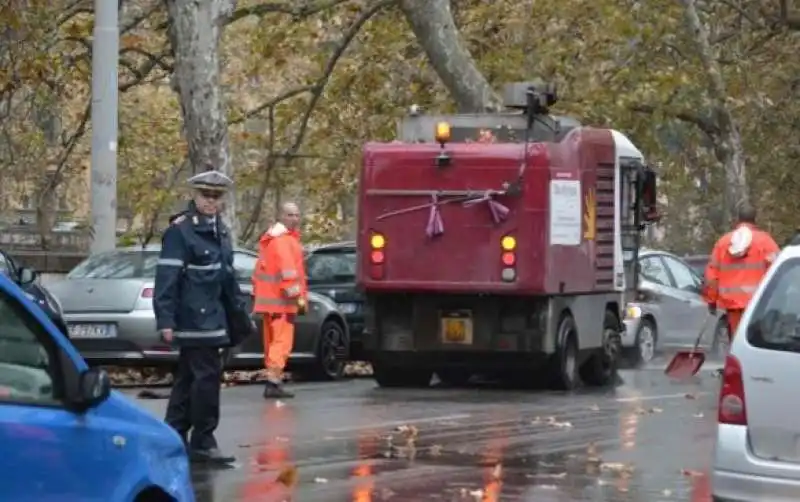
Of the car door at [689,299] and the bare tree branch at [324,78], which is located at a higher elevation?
the bare tree branch at [324,78]

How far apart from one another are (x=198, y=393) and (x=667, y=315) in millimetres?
14100

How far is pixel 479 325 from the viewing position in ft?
62.3

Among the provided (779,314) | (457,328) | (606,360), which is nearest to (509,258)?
(457,328)

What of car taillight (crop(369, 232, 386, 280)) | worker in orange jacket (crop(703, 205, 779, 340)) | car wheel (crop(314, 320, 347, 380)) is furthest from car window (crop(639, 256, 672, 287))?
car taillight (crop(369, 232, 386, 280))

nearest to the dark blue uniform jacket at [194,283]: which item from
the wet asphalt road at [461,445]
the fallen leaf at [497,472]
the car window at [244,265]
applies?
the wet asphalt road at [461,445]

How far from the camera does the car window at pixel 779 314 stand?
9.25 meters

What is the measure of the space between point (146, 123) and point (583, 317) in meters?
23.8

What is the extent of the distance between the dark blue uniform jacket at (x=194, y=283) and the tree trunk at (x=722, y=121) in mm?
18367

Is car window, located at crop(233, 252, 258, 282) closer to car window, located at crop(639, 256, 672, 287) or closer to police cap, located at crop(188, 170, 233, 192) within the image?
car window, located at crop(639, 256, 672, 287)

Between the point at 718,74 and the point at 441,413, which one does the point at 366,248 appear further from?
the point at 718,74

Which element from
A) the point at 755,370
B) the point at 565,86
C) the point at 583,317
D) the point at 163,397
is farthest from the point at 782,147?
the point at 755,370

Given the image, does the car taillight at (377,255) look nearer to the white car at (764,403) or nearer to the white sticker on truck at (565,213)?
the white sticker on truck at (565,213)

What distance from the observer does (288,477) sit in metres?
11.9

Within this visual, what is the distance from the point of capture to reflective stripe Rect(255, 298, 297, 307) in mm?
18297
